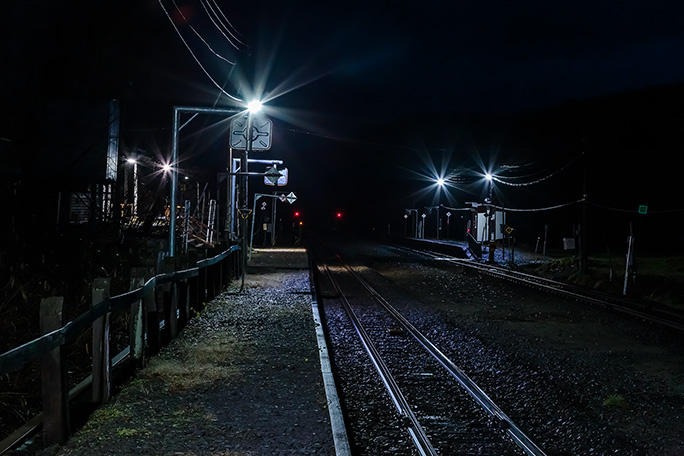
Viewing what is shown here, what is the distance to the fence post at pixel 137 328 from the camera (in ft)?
23.2

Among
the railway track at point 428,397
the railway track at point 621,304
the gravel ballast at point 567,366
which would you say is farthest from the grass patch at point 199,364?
the railway track at point 621,304

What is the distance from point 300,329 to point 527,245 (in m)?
37.8

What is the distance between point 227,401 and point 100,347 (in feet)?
4.44

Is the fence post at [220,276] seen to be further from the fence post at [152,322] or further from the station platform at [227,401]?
the fence post at [152,322]

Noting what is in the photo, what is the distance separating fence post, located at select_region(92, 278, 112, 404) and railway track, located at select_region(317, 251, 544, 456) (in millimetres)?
2804

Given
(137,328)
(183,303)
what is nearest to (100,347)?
(137,328)

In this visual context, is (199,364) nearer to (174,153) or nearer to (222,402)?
(222,402)

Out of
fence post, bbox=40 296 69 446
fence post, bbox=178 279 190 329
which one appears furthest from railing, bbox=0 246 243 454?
fence post, bbox=178 279 190 329

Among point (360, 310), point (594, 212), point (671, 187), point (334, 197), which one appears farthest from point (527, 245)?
point (334, 197)

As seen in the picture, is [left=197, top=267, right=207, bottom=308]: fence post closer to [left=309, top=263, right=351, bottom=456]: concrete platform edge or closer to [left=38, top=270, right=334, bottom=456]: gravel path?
[left=38, top=270, right=334, bottom=456]: gravel path

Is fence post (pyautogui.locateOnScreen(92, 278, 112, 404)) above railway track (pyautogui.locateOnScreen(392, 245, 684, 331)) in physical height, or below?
above

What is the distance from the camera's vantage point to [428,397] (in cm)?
693

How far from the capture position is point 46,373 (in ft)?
15.1

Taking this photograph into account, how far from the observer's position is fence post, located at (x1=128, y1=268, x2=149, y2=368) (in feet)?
23.2
